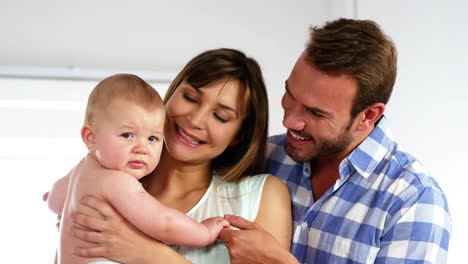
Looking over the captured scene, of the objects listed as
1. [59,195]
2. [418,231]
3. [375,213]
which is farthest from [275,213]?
[59,195]

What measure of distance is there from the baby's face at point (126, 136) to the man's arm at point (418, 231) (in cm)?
68

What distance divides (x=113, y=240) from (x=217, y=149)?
0.43m

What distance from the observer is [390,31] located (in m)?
2.94

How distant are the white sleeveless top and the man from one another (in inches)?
3.6

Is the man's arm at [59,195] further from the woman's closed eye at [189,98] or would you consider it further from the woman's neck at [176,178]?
the woman's closed eye at [189,98]

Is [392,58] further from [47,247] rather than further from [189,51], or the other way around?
[47,247]

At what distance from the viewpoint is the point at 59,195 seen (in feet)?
6.16

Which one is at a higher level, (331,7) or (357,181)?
(331,7)

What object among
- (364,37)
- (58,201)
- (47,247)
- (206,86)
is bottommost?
(47,247)

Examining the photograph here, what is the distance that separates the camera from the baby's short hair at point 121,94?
1.63m

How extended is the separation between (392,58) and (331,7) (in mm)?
1599

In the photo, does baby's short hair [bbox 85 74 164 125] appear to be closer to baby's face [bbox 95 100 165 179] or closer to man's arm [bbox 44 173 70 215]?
baby's face [bbox 95 100 165 179]

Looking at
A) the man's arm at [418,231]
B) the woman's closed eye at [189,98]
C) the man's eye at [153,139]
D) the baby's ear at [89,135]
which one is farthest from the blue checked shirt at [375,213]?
the baby's ear at [89,135]

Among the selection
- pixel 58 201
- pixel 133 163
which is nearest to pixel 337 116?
pixel 133 163
